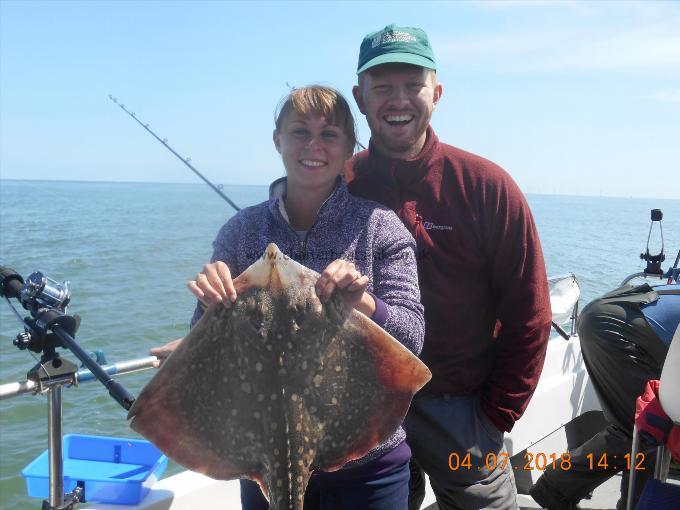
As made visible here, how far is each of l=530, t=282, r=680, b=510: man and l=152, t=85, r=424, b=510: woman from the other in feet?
6.79

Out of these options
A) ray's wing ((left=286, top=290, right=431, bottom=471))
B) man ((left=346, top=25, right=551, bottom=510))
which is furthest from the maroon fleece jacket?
ray's wing ((left=286, top=290, right=431, bottom=471))

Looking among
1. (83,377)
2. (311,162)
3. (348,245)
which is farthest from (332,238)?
(83,377)

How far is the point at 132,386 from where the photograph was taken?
9.62 m

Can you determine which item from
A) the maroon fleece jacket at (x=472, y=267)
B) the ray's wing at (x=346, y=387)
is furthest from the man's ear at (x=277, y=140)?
the ray's wing at (x=346, y=387)

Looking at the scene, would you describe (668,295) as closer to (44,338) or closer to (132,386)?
(44,338)

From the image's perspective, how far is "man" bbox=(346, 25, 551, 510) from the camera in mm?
2596

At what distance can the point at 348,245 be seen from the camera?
2.15m

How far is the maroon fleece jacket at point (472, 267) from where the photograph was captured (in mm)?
2600

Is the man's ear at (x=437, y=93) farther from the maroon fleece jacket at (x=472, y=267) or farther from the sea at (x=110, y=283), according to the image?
the sea at (x=110, y=283)

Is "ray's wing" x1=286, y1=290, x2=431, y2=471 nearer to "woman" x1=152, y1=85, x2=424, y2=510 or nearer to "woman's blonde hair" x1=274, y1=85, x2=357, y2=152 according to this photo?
"woman" x1=152, y1=85, x2=424, y2=510

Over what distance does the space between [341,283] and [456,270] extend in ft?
3.58

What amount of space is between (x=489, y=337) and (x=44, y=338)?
2151mm

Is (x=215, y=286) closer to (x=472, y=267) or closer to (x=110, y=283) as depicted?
(x=472, y=267)

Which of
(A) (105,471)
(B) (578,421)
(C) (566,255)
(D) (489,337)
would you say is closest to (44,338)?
(A) (105,471)
